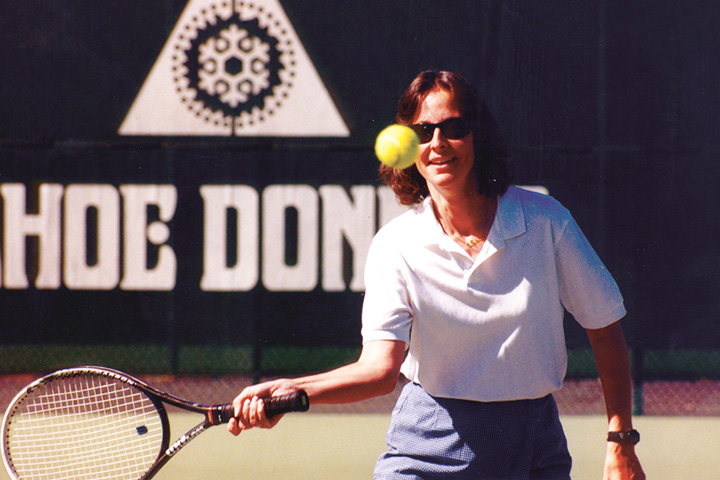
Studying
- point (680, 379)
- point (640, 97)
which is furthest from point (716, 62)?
point (680, 379)

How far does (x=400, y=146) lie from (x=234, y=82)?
8.58 feet

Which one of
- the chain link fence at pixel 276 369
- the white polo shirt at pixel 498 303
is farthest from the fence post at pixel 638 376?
the white polo shirt at pixel 498 303

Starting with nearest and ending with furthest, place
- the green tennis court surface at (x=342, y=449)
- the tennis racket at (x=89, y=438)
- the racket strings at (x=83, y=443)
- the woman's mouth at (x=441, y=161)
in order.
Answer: the woman's mouth at (x=441, y=161) < the tennis racket at (x=89, y=438) < the racket strings at (x=83, y=443) < the green tennis court surface at (x=342, y=449)

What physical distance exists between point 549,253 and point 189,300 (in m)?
2.89

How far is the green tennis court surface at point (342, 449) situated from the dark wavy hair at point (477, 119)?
91.2 inches

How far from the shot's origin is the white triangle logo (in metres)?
4.44

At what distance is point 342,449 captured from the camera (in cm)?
418

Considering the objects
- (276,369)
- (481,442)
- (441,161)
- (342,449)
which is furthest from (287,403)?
(276,369)

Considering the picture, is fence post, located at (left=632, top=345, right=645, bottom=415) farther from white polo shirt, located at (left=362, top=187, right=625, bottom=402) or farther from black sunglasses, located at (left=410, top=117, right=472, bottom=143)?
black sunglasses, located at (left=410, top=117, right=472, bottom=143)

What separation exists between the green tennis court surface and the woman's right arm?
85.8 inches

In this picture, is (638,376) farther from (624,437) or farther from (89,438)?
(89,438)

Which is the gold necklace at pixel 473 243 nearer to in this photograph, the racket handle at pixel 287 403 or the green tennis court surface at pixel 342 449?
the racket handle at pixel 287 403

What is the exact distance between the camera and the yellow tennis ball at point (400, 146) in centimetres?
205

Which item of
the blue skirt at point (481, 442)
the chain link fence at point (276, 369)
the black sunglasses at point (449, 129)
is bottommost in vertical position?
the chain link fence at point (276, 369)
